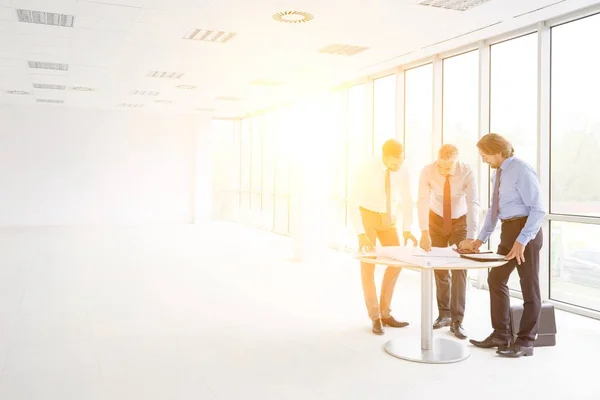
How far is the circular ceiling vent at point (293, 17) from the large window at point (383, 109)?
10.5 feet

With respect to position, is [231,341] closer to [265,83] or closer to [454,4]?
[454,4]

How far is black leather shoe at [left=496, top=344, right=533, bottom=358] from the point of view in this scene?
14.0 ft

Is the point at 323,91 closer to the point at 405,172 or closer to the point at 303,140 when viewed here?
the point at 303,140

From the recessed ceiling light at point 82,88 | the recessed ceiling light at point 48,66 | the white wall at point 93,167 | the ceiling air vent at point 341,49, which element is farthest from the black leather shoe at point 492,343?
the white wall at point 93,167

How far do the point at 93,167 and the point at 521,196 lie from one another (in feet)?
44.4

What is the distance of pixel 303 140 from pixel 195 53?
265 cm

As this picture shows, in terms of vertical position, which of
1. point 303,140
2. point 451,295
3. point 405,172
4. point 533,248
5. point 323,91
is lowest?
point 451,295

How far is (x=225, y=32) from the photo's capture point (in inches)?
272

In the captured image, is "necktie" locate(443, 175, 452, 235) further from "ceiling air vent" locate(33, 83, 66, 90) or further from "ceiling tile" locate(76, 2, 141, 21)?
"ceiling air vent" locate(33, 83, 66, 90)

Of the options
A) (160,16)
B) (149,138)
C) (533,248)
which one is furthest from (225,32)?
(149,138)

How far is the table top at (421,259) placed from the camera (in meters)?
3.66

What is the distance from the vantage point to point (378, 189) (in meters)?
4.81

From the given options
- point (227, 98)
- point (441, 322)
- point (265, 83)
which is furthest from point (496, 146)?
point (227, 98)

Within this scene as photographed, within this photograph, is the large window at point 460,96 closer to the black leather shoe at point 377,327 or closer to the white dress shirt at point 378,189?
the white dress shirt at point 378,189
